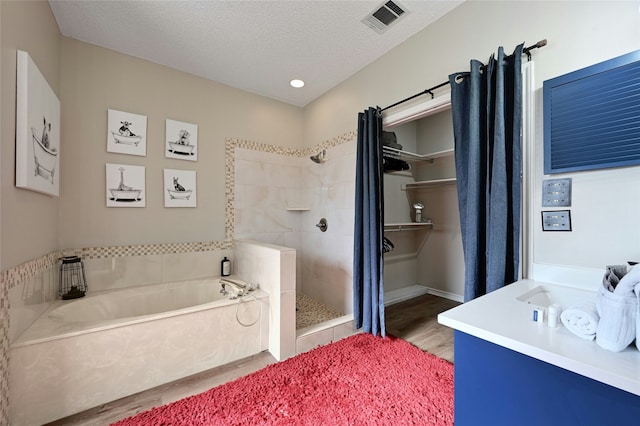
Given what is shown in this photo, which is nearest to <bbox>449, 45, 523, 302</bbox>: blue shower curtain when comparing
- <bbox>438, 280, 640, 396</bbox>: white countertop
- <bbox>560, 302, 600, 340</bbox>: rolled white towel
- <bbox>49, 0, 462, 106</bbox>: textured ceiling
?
<bbox>438, 280, 640, 396</bbox>: white countertop

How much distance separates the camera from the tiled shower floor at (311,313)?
2525 mm

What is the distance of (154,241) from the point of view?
243 centimetres

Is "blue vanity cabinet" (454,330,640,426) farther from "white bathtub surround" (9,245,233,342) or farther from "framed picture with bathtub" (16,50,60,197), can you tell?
"framed picture with bathtub" (16,50,60,197)

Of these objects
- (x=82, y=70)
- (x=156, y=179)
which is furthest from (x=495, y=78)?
(x=82, y=70)

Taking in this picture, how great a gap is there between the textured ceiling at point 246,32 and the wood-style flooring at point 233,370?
2554 millimetres

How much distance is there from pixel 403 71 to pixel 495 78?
0.86 metres

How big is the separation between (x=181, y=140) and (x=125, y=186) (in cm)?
67

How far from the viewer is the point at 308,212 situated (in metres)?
3.27

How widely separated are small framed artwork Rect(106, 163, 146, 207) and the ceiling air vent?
2.35 metres

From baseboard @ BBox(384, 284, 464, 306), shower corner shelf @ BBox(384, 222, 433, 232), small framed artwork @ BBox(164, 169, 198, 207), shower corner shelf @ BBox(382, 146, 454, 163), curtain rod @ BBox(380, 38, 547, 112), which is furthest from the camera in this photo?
baseboard @ BBox(384, 284, 464, 306)

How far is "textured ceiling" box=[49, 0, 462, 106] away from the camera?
1.78 m

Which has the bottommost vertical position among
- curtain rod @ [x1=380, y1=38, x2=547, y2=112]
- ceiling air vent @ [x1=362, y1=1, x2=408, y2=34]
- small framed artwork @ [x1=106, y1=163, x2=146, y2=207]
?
small framed artwork @ [x1=106, y1=163, x2=146, y2=207]

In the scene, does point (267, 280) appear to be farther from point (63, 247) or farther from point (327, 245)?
point (63, 247)

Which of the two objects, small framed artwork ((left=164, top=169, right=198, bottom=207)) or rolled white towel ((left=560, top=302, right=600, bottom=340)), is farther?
small framed artwork ((left=164, top=169, right=198, bottom=207))
